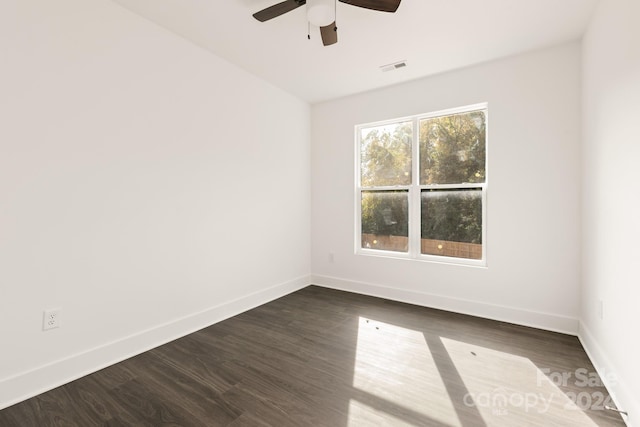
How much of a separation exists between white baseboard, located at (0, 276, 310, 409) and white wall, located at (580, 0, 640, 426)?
10.3 ft

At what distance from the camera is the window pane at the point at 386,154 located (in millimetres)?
3844

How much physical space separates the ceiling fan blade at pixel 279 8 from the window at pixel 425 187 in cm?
215

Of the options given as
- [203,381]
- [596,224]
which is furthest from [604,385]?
[203,381]

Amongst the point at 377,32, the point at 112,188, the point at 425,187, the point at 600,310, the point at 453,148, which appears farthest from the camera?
the point at 425,187

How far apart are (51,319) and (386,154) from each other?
370 cm

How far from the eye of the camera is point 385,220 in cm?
405

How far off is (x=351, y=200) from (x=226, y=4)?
2.67 metres

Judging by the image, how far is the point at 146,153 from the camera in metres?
2.52

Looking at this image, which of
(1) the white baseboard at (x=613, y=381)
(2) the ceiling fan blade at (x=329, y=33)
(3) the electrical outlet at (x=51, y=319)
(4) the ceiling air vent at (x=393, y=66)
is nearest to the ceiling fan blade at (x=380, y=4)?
(2) the ceiling fan blade at (x=329, y=33)

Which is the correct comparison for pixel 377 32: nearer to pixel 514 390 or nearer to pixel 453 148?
pixel 453 148

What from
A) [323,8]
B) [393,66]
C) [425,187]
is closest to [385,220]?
[425,187]

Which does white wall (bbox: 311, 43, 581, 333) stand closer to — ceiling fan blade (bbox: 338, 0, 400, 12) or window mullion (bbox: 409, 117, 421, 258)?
window mullion (bbox: 409, 117, 421, 258)

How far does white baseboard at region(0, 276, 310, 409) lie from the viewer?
6.06 ft

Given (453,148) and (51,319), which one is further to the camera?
(453,148)
